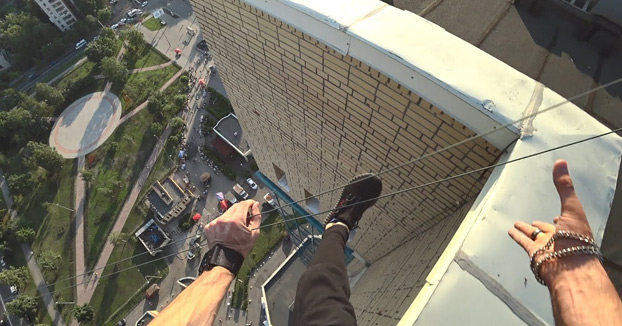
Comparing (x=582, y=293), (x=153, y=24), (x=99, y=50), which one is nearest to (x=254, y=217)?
(x=582, y=293)

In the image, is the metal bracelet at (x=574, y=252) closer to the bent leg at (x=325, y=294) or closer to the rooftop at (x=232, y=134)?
the bent leg at (x=325, y=294)

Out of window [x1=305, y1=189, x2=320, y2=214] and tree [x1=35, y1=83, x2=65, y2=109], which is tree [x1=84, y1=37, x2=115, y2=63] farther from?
window [x1=305, y1=189, x2=320, y2=214]

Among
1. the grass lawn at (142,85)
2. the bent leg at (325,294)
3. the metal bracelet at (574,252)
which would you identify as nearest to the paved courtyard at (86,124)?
the grass lawn at (142,85)

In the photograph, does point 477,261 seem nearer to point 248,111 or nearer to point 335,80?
point 335,80

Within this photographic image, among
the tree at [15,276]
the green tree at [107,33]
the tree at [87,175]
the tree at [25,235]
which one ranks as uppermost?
the green tree at [107,33]

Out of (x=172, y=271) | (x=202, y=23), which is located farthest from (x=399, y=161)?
(x=172, y=271)

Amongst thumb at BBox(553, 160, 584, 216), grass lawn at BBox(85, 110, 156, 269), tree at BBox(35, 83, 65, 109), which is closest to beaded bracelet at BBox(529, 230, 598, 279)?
thumb at BBox(553, 160, 584, 216)
